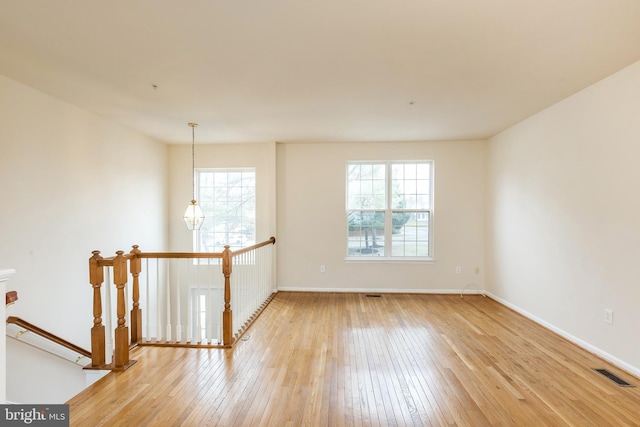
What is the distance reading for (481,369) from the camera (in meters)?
2.59

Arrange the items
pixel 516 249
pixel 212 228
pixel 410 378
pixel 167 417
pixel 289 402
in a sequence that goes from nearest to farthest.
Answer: pixel 167 417
pixel 289 402
pixel 410 378
pixel 516 249
pixel 212 228

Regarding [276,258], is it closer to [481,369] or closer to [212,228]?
[212,228]

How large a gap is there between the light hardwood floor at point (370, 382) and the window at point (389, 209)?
70.1 inches

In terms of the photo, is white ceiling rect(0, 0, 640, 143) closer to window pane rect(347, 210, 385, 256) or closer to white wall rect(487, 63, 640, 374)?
white wall rect(487, 63, 640, 374)

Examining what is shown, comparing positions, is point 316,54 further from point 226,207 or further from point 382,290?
point 382,290

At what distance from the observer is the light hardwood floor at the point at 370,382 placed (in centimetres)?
199

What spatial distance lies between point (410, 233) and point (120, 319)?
4.33m

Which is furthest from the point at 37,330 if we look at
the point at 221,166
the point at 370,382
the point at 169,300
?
the point at 221,166

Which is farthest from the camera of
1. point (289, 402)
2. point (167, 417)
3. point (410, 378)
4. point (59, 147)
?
point (59, 147)

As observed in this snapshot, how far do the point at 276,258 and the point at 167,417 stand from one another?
337 cm

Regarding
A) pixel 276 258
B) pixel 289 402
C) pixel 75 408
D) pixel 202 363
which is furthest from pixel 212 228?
pixel 289 402

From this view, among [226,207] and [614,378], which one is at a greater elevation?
[226,207]

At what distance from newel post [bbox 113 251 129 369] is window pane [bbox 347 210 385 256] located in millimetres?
3486

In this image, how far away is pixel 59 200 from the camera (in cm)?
325
